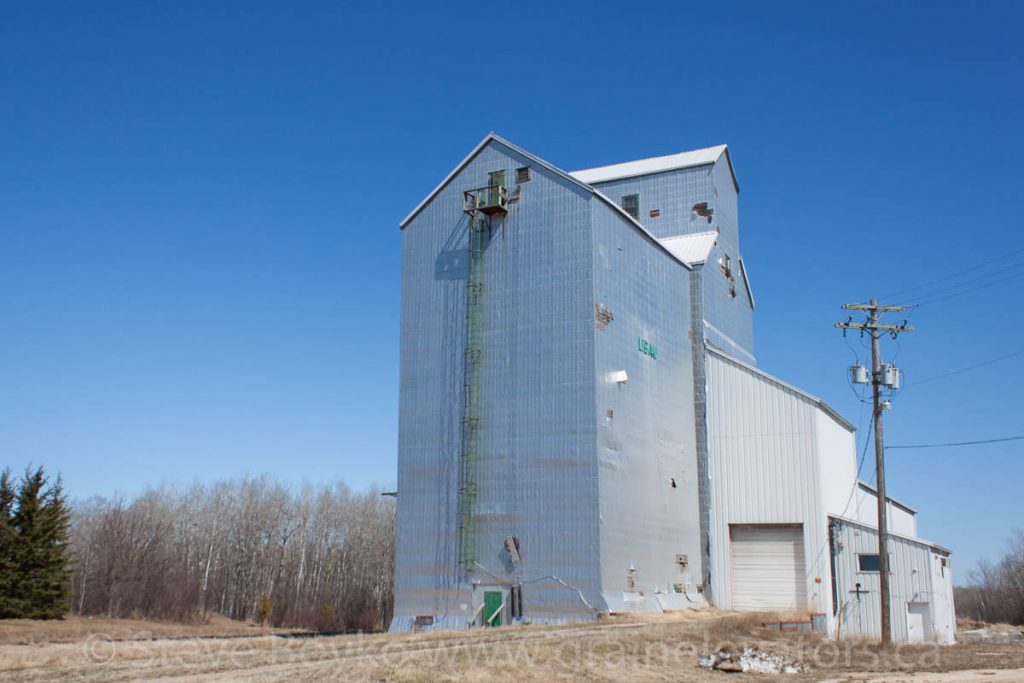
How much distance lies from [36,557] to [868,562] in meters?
41.0

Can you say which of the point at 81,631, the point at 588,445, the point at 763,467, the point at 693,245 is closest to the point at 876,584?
the point at 763,467

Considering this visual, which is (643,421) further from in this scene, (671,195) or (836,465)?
(671,195)

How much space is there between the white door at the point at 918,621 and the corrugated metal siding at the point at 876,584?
19 centimetres

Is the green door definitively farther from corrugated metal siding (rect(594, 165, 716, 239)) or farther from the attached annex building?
corrugated metal siding (rect(594, 165, 716, 239))

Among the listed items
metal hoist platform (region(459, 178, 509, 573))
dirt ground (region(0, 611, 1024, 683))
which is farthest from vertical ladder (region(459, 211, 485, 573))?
dirt ground (region(0, 611, 1024, 683))

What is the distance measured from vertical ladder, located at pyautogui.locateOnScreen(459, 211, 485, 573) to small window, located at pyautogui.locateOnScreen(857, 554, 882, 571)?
17080 millimetres

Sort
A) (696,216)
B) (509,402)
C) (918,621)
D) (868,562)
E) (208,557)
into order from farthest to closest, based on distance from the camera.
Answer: (208,557), (696,216), (868,562), (918,621), (509,402)

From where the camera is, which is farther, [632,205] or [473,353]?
[632,205]

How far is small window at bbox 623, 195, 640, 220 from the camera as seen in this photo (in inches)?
1937

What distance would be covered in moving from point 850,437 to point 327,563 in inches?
2127

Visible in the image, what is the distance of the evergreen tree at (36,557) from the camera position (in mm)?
47938

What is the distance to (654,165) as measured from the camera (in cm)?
4984

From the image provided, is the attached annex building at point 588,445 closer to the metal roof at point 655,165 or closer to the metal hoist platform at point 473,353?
the metal hoist platform at point 473,353

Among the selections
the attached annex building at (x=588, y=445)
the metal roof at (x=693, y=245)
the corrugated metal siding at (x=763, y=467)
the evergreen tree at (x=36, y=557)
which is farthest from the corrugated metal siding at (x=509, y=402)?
the evergreen tree at (x=36, y=557)
